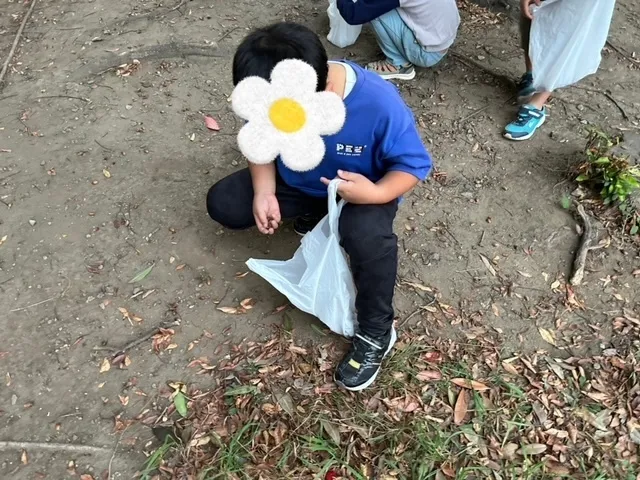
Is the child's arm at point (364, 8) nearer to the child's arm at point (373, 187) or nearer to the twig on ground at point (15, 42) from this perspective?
the child's arm at point (373, 187)

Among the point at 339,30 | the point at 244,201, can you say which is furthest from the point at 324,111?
the point at 339,30

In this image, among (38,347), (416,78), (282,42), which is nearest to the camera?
(282,42)

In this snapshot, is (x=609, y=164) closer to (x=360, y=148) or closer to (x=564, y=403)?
(x=564, y=403)

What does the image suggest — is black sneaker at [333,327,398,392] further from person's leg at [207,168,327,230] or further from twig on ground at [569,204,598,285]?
twig on ground at [569,204,598,285]

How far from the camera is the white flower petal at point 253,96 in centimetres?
146

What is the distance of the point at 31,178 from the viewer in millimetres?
2676

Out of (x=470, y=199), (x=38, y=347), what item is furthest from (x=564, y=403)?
(x=38, y=347)

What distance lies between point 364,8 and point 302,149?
1.69 metres

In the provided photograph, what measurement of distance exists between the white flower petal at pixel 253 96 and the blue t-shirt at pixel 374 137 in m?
0.37

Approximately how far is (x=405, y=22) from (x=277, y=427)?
2175mm

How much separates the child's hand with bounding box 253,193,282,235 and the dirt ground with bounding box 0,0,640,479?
36 centimetres

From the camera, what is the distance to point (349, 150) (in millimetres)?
1835

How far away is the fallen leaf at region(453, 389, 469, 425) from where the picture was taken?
1.94 m

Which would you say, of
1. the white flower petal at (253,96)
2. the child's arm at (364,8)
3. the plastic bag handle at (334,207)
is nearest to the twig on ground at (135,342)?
the plastic bag handle at (334,207)
